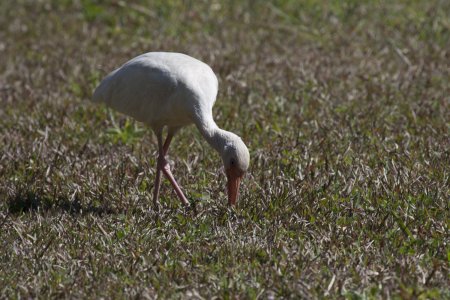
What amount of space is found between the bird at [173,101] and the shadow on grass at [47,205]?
383 mm

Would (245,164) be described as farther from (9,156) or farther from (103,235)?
→ (9,156)

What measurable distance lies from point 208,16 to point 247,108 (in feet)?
11.4

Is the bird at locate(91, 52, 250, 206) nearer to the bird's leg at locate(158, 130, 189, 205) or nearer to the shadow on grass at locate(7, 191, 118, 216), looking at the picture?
the bird's leg at locate(158, 130, 189, 205)

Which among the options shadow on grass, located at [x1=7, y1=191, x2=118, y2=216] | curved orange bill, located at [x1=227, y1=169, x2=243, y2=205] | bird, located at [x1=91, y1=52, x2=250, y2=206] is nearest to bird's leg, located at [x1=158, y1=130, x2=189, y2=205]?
bird, located at [x1=91, y1=52, x2=250, y2=206]

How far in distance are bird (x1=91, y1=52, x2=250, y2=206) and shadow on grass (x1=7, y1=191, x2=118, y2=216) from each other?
0.38m

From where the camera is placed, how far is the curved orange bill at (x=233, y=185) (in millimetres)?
5980

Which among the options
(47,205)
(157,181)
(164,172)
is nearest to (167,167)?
(164,172)

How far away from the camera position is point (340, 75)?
9.17 metres

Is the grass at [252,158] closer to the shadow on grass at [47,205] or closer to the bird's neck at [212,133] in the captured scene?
the shadow on grass at [47,205]

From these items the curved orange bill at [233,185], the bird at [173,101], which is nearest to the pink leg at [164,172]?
the bird at [173,101]

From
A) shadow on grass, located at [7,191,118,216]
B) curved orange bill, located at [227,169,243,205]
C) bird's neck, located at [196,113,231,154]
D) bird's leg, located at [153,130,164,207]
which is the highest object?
bird's neck, located at [196,113,231,154]

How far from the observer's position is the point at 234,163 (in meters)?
5.96

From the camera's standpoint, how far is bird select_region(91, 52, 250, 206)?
601cm

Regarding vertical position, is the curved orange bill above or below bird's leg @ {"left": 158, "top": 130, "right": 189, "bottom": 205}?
above
